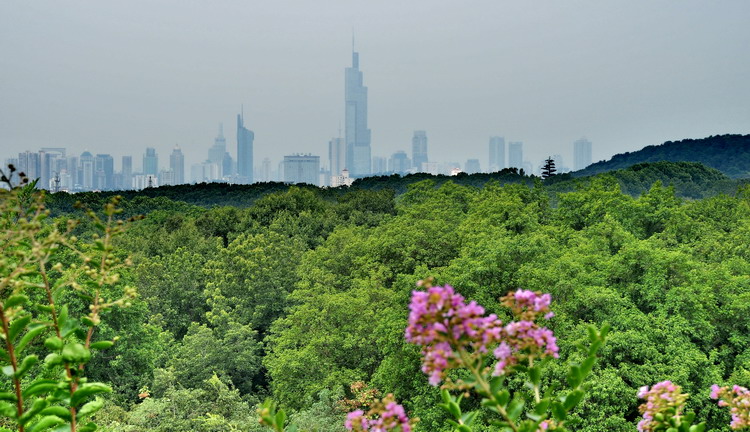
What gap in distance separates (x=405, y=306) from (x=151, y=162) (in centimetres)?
14972

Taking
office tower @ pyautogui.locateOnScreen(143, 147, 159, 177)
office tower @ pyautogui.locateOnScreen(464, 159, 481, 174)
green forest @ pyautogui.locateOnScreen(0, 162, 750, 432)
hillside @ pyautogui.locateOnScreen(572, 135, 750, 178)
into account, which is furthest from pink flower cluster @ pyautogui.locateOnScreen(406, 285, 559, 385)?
office tower @ pyautogui.locateOnScreen(464, 159, 481, 174)

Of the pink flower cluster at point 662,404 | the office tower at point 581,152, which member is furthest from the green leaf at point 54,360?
the office tower at point 581,152

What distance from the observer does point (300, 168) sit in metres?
167

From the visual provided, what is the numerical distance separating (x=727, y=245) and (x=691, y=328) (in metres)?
7.66

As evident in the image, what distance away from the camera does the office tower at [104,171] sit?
331ft

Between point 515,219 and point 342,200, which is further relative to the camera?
point 342,200

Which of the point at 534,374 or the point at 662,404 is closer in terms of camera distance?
the point at 534,374

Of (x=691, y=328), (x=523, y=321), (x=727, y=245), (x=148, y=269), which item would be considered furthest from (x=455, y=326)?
(x=148, y=269)

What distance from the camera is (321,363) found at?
56.2ft

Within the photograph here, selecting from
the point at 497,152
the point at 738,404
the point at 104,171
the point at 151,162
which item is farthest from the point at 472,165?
the point at 738,404

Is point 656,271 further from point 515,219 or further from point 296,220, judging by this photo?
point 296,220

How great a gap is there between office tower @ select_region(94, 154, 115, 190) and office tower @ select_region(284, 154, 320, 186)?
59.1m

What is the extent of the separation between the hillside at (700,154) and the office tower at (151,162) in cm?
A: 10913

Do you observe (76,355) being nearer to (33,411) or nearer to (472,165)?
(33,411)
